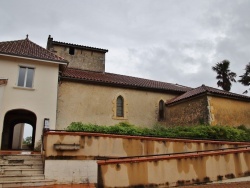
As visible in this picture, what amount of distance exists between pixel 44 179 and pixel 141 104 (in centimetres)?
1230

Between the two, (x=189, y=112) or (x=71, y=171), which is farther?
(x=189, y=112)

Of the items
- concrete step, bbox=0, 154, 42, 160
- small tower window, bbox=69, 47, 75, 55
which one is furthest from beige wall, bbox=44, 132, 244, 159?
small tower window, bbox=69, 47, 75, 55

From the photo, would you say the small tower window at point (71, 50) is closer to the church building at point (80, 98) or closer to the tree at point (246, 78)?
the church building at point (80, 98)

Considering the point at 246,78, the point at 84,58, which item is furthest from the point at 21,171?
the point at 246,78

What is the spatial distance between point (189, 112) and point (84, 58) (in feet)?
37.1

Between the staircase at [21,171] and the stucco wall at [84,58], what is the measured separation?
43.1 feet

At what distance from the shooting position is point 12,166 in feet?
32.6

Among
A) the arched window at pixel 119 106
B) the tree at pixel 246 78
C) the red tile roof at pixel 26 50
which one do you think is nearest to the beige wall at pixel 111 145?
the red tile roof at pixel 26 50

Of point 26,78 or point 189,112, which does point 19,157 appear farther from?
point 189,112

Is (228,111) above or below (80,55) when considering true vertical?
below

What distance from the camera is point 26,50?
16422 mm

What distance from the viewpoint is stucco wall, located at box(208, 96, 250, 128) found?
57.7ft

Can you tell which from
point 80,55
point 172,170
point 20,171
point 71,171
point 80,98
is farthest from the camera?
point 80,55

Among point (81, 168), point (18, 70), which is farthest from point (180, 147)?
point (18, 70)
